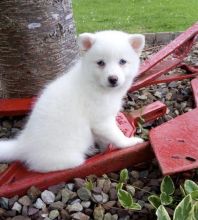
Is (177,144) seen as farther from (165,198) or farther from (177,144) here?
(165,198)

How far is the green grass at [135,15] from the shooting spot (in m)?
6.70

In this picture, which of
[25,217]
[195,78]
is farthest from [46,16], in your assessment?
[25,217]

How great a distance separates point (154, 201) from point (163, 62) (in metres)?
1.84

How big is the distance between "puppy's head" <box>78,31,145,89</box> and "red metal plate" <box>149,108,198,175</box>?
42 cm

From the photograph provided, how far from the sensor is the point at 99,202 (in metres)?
2.87

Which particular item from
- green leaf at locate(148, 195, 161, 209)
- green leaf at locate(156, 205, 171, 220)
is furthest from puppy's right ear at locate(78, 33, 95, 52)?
green leaf at locate(156, 205, 171, 220)

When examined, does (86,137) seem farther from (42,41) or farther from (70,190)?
(42,41)

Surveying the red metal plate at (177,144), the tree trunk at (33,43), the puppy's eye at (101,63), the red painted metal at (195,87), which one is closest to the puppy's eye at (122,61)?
the puppy's eye at (101,63)

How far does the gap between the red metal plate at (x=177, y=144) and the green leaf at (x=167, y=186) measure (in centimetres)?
9

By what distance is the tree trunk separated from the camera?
145 inches

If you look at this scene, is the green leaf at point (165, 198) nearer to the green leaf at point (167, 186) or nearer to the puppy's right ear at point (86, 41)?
the green leaf at point (167, 186)

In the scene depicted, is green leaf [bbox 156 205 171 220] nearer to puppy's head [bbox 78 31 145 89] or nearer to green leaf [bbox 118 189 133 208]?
green leaf [bbox 118 189 133 208]

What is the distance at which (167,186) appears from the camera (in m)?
2.78

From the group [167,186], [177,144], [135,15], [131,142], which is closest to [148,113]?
[131,142]
